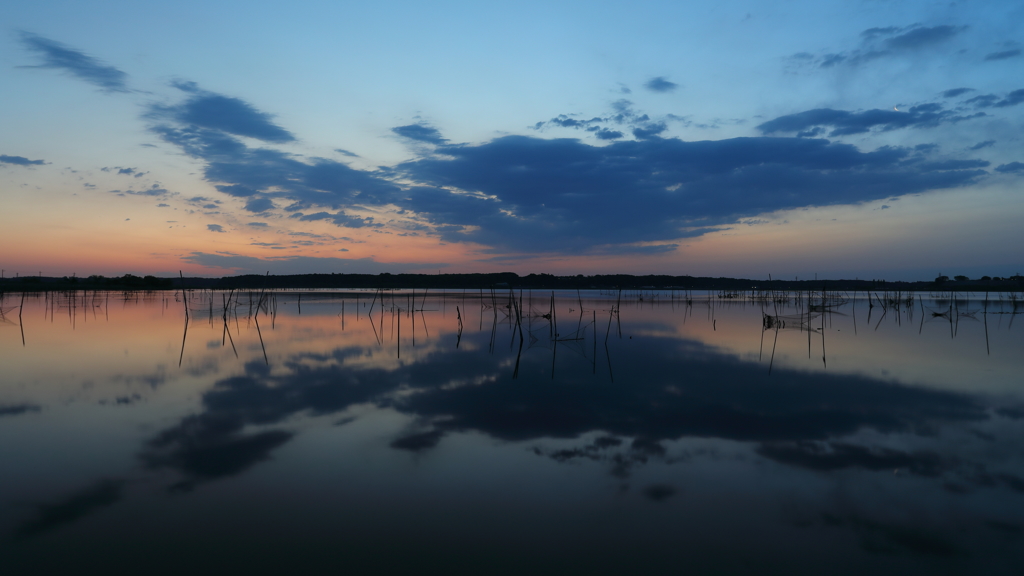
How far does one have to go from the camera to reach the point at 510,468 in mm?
4613

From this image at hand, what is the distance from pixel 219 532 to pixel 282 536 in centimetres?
47

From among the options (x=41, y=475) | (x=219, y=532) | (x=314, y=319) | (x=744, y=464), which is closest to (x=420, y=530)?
(x=219, y=532)

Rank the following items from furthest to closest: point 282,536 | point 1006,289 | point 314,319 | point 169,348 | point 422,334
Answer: point 1006,289
point 314,319
point 422,334
point 169,348
point 282,536

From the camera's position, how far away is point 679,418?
249 inches

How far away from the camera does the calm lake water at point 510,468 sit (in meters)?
3.23

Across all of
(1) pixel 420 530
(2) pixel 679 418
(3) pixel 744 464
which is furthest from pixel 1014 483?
(1) pixel 420 530

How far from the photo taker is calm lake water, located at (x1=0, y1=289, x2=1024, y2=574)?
10.6 ft

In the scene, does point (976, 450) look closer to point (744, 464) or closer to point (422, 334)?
point (744, 464)

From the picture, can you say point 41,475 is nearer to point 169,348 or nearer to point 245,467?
point 245,467

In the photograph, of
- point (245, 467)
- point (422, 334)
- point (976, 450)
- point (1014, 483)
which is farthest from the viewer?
point (422, 334)

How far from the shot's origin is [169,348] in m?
12.1

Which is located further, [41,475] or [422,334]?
[422,334]

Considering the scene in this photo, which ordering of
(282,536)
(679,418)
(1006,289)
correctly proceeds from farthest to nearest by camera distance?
(1006,289) → (679,418) → (282,536)

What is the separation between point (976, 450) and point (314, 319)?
68.9 ft
